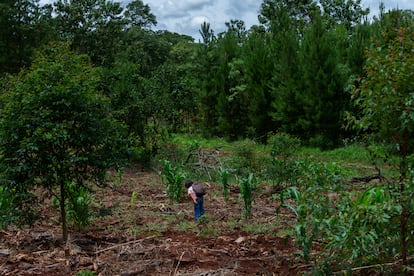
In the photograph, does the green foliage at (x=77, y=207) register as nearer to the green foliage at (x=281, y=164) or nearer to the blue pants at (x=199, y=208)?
the blue pants at (x=199, y=208)

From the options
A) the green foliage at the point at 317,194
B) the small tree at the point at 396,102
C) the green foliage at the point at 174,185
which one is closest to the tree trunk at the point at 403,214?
the small tree at the point at 396,102

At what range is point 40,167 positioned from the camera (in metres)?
5.55

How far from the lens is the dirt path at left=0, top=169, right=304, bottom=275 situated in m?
5.09

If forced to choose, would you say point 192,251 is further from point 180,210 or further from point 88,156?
point 180,210

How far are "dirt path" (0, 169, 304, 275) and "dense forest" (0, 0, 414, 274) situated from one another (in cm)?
51

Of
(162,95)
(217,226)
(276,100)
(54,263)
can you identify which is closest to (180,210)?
(217,226)

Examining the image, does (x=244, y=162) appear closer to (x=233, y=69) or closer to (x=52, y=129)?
(x=52, y=129)

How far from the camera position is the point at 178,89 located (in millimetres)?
15766

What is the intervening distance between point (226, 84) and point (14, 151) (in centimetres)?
1494

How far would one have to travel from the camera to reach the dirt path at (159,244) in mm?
5086

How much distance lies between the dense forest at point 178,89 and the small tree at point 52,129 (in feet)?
0.05

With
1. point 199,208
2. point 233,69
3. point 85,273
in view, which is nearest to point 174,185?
point 199,208

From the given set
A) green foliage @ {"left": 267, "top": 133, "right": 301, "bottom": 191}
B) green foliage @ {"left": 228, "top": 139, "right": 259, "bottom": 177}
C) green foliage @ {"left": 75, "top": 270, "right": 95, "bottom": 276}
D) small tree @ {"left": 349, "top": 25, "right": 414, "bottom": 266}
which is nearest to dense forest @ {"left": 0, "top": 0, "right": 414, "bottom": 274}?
small tree @ {"left": 349, "top": 25, "right": 414, "bottom": 266}

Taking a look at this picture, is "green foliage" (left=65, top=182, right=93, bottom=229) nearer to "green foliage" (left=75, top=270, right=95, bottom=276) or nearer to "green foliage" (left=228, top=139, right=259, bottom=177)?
"green foliage" (left=75, top=270, right=95, bottom=276)
